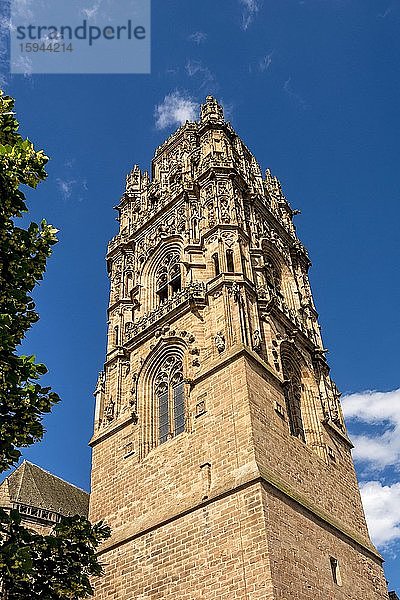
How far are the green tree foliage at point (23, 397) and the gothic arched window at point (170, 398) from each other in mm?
9094

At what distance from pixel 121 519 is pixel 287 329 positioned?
8398 mm

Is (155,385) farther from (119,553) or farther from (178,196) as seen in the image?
(178,196)

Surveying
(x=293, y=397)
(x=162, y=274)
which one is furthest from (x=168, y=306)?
(x=293, y=397)

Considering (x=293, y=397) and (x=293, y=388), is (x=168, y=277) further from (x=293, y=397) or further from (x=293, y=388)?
(x=293, y=397)

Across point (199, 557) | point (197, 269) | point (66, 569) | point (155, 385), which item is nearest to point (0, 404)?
point (66, 569)

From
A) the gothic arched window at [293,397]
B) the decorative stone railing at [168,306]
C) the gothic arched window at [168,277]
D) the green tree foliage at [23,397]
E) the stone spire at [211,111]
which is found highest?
the stone spire at [211,111]

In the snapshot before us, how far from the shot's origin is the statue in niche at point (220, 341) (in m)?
17.2

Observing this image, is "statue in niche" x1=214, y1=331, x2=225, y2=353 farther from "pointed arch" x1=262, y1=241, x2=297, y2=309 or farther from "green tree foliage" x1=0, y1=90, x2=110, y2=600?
"green tree foliage" x1=0, y1=90, x2=110, y2=600

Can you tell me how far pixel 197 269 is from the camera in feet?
68.3

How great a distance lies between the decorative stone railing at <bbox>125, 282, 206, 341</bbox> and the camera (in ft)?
63.5

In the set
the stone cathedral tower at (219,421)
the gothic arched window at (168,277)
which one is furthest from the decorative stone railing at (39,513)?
the gothic arched window at (168,277)

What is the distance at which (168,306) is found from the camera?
20.4 m

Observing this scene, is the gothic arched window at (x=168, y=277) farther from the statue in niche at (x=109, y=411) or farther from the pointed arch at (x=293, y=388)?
the pointed arch at (x=293, y=388)

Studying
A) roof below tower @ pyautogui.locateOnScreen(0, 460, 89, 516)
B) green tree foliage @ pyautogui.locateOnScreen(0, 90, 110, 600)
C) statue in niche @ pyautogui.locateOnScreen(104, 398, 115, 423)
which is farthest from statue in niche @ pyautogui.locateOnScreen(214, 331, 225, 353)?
roof below tower @ pyautogui.locateOnScreen(0, 460, 89, 516)
